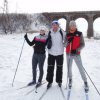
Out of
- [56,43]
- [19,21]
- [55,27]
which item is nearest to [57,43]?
→ [56,43]

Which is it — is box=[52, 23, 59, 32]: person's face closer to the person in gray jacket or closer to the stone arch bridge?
the person in gray jacket

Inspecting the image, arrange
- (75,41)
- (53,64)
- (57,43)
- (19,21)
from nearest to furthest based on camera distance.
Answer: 1. (75,41)
2. (57,43)
3. (53,64)
4. (19,21)

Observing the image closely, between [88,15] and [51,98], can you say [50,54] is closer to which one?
[51,98]

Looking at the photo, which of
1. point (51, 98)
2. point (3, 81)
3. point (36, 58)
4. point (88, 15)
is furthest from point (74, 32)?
point (88, 15)

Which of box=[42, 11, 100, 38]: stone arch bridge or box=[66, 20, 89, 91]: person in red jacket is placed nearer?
box=[66, 20, 89, 91]: person in red jacket

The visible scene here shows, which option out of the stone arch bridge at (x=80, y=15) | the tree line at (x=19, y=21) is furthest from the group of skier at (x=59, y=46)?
the stone arch bridge at (x=80, y=15)

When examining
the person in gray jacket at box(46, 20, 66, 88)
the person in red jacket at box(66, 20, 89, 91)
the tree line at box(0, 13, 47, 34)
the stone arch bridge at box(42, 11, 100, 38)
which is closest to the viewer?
the person in red jacket at box(66, 20, 89, 91)

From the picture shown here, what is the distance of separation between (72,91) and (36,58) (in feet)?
4.12

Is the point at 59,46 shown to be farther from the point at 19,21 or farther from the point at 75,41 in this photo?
the point at 19,21

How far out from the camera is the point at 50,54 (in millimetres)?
6629

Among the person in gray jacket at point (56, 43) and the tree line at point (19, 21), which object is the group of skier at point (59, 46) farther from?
the tree line at point (19, 21)

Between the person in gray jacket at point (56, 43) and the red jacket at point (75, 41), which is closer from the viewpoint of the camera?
the red jacket at point (75, 41)

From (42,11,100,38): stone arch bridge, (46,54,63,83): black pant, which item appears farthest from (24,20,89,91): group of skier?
(42,11,100,38): stone arch bridge

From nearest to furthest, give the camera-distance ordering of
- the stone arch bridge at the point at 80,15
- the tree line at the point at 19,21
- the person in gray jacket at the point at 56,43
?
the person in gray jacket at the point at 56,43, the stone arch bridge at the point at 80,15, the tree line at the point at 19,21
